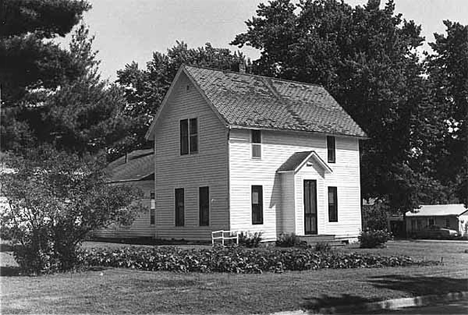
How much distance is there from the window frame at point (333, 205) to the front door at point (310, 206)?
5.60 feet

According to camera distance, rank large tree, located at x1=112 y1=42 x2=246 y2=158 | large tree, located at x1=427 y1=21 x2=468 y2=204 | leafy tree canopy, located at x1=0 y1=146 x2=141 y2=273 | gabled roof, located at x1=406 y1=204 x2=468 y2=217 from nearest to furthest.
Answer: leafy tree canopy, located at x1=0 y1=146 x2=141 y2=273
large tree, located at x1=427 y1=21 x2=468 y2=204
large tree, located at x1=112 y1=42 x2=246 y2=158
gabled roof, located at x1=406 y1=204 x2=468 y2=217

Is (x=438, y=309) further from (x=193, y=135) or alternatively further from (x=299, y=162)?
(x=193, y=135)

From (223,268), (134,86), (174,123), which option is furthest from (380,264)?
(134,86)

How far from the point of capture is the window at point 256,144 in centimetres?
3425

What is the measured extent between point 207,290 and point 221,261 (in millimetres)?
4779

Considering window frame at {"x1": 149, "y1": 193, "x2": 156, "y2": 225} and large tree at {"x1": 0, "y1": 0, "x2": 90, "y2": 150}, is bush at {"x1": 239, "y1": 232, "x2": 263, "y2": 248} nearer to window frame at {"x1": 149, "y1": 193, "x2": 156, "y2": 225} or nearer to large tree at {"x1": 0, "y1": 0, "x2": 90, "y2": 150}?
window frame at {"x1": 149, "y1": 193, "x2": 156, "y2": 225}

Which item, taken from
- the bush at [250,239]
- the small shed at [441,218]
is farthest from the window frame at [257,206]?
the small shed at [441,218]

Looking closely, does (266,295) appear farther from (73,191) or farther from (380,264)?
(380,264)

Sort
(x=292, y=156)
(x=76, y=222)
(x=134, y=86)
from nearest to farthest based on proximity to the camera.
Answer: (x=76, y=222) < (x=292, y=156) < (x=134, y=86)

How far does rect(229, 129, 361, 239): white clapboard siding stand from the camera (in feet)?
109

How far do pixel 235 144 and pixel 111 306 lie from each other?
69.2 ft

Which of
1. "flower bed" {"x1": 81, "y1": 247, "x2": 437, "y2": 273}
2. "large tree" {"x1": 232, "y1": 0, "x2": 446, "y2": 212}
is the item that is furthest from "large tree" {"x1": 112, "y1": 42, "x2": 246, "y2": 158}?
"flower bed" {"x1": 81, "y1": 247, "x2": 437, "y2": 273}

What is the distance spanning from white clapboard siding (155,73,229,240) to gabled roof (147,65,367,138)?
2.20 feet

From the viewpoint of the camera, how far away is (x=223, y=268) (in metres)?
19.3
